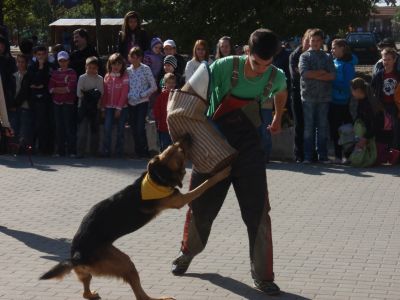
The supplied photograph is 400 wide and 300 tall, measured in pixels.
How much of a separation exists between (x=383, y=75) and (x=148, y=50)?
4028 millimetres

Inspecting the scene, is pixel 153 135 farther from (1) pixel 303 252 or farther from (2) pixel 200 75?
(2) pixel 200 75

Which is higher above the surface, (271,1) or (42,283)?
(271,1)

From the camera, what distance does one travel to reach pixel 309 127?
41.5 ft

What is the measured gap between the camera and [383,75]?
12.8 m

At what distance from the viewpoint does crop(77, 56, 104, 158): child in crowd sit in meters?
13.4

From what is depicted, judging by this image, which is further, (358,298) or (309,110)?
(309,110)

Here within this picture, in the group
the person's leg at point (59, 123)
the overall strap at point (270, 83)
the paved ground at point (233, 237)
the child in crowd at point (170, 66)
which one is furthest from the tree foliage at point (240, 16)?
the overall strap at point (270, 83)

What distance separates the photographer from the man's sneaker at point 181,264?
686 centimetres

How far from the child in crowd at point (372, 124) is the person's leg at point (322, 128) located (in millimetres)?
459

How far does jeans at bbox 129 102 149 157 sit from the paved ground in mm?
995

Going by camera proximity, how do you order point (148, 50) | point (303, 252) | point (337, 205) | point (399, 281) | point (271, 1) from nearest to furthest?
point (399, 281) < point (303, 252) < point (337, 205) < point (148, 50) < point (271, 1)

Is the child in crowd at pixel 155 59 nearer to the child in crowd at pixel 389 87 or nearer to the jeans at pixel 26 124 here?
the jeans at pixel 26 124

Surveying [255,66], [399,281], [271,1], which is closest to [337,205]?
[399,281]

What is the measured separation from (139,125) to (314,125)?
2.70 metres
